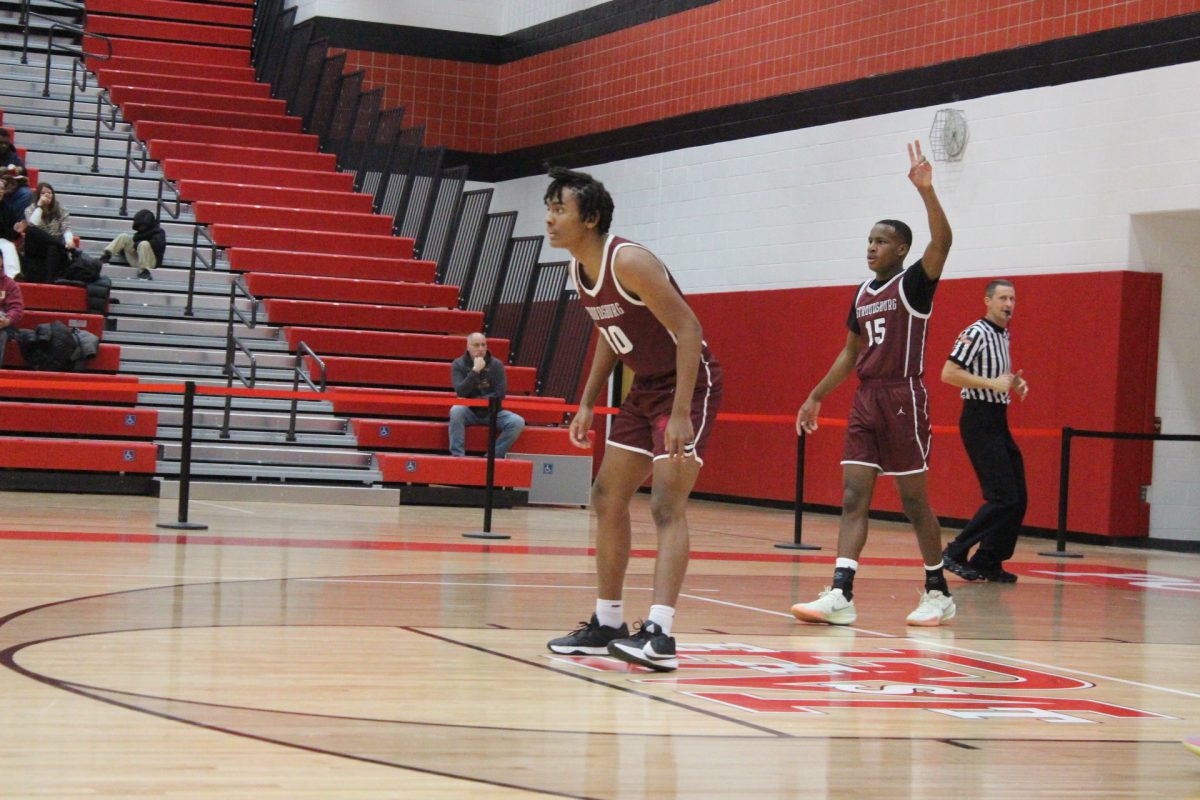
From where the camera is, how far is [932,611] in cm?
754

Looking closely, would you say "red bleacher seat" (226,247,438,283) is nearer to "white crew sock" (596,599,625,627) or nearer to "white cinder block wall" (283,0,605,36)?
"white cinder block wall" (283,0,605,36)

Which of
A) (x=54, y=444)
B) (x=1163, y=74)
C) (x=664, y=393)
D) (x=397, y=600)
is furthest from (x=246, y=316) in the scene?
(x=664, y=393)

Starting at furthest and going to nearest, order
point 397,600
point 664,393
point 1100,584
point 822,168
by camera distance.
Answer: point 822,168 < point 1100,584 < point 397,600 < point 664,393

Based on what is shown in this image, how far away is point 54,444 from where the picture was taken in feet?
46.5

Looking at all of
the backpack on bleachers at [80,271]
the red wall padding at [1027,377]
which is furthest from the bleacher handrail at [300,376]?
the red wall padding at [1027,377]

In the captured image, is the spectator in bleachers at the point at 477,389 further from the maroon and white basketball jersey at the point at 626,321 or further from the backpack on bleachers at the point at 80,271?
the maroon and white basketball jersey at the point at 626,321

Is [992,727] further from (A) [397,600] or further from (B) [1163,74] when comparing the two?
(B) [1163,74]

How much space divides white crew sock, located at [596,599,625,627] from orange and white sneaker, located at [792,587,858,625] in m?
1.47

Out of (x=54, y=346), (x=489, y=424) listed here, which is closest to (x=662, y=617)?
(x=489, y=424)

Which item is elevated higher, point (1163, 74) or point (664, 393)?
point (1163, 74)

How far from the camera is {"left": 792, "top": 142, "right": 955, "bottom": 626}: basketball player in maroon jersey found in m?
7.39

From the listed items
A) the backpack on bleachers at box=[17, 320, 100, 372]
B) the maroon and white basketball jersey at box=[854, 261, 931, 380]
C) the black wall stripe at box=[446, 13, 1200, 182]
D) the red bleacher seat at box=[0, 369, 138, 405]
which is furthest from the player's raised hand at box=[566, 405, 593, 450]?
the backpack on bleachers at box=[17, 320, 100, 372]

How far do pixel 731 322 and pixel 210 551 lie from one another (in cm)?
1004

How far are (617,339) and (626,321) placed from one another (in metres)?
0.12
